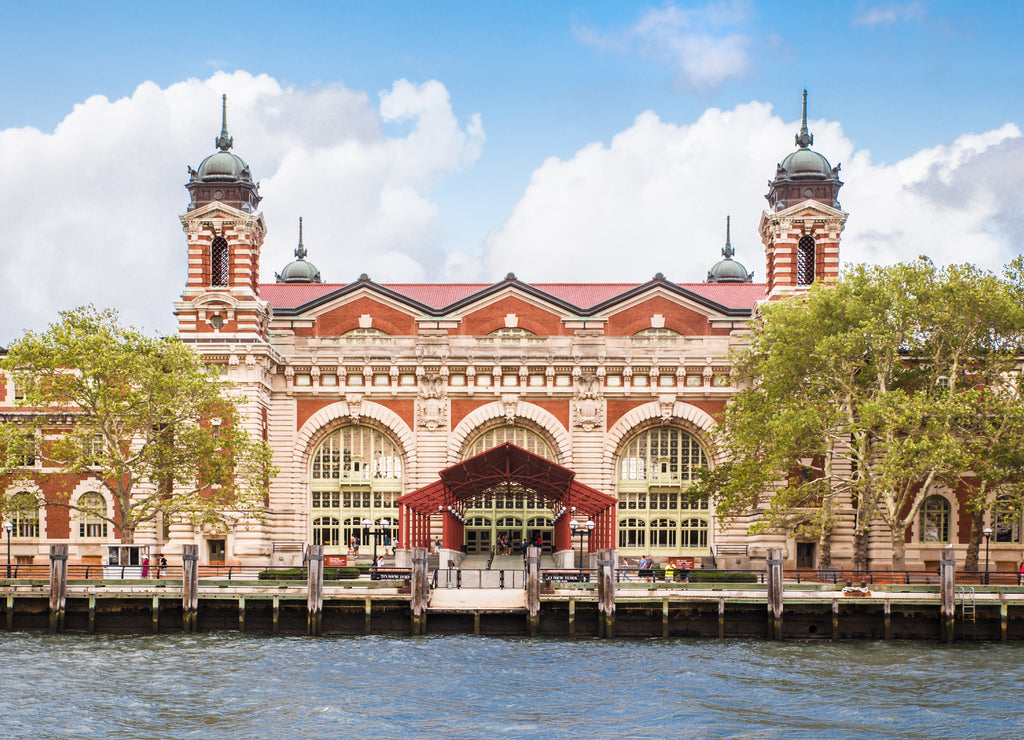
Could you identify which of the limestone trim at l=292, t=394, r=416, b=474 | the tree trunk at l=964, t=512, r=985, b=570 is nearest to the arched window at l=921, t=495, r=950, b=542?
the tree trunk at l=964, t=512, r=985, b=570

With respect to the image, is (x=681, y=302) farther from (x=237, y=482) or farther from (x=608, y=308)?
(x=237, y=482)

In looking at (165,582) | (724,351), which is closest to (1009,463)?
(724,351)

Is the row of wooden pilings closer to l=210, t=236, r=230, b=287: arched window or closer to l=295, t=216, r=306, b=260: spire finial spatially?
l=210, t=236, r=230, b=287: arched window

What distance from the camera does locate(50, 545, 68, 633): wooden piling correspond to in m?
52.0

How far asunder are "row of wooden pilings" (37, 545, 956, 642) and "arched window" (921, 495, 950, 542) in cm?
2417

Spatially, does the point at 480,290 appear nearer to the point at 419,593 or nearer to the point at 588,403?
the point at 588,403

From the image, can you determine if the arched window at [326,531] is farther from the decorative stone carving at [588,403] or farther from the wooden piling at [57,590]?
the wooden piling at [57,590]

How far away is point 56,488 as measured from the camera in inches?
2965

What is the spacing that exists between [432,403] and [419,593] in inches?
1068

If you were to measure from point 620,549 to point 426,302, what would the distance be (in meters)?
20.2

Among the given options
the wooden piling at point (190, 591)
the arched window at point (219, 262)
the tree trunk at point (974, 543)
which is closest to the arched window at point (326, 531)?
the arched window at point (219, 262)

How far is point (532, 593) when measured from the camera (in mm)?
51250

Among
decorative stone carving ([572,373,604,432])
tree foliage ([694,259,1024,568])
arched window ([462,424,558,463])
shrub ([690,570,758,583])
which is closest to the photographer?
shrub ([690,570,758,583])

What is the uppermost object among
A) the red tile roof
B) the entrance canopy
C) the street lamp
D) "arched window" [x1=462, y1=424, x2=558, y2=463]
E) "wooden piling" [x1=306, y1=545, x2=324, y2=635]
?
the red tile roof
